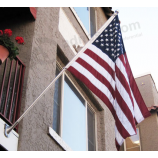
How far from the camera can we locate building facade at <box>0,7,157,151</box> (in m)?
6.14

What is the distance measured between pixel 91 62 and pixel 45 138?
1.61 metres

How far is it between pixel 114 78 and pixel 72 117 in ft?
6.45

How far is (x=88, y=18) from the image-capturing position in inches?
450

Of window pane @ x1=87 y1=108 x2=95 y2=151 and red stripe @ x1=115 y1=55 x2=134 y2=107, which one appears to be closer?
red stripe @ x1=115 y1=55 x2=134 y2=107

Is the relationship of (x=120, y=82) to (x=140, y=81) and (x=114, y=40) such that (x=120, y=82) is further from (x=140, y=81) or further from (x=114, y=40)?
(x=140, y=81)

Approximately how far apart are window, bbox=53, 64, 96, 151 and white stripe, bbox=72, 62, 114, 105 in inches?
55.5

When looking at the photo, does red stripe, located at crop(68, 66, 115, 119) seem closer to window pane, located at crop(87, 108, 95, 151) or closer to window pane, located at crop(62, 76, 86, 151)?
window pane, located at crop(62, 76, 86, 151)

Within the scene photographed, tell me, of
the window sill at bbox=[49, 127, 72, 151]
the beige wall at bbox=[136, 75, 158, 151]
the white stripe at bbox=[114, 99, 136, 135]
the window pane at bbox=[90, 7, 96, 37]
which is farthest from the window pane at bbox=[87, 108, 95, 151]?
the beige wall at bbox=[136, 75, 158, 151]

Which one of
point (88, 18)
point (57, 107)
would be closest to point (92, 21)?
point (88, 18)

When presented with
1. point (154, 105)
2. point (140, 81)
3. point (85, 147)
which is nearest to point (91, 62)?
point (85, 147)

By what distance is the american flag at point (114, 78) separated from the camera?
6.27m

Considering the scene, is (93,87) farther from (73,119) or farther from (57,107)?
(73,119)

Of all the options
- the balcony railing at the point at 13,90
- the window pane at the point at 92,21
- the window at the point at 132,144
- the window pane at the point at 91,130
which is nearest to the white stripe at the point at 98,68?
the balcony railing at the point at 13,90

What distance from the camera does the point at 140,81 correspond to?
16.4 metres
